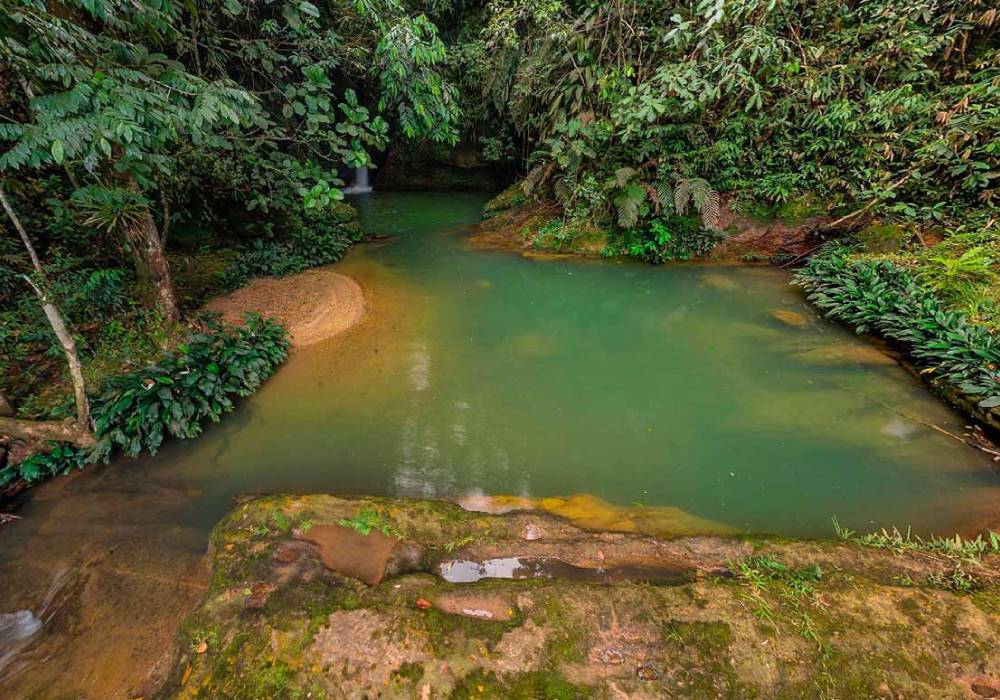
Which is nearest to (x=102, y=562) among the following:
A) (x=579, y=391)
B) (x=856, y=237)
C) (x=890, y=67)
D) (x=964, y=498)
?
(x=579, y=391)

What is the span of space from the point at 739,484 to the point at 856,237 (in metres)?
5.42

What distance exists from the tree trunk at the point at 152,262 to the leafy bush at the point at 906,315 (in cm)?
763

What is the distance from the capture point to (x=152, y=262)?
177 inches

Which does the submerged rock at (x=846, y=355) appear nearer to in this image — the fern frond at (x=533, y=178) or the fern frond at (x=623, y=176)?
the fern frond at (x=623, y=176)

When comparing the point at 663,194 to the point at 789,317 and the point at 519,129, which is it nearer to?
the point at 789,317

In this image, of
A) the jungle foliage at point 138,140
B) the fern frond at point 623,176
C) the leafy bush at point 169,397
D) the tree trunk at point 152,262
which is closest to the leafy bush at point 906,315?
the fern frond at point 623,176

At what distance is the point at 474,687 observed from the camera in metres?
1.85

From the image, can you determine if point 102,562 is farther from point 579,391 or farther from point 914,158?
point 914,158

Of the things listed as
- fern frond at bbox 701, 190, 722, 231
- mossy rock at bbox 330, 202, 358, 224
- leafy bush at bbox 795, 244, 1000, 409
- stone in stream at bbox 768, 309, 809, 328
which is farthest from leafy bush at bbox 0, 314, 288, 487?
fern frond at bbox 701, 190, 722, 231

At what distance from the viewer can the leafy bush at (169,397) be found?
3.30m

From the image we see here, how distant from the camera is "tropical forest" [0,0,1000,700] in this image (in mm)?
2084

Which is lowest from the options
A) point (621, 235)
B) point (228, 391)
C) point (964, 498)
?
point (964, 498)

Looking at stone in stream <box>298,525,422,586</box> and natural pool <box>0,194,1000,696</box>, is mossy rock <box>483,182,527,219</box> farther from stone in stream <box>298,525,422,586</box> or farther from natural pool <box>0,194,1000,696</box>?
stone in stream <box>298,525,422,586</box>

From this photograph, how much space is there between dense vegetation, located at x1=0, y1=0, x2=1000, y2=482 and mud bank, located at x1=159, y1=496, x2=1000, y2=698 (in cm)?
228
